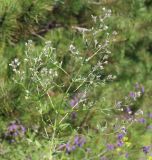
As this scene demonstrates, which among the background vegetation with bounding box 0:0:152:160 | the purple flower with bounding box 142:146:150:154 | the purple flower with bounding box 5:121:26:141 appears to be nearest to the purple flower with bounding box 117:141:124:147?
the background vegetation with bounding box 0:0:152:160

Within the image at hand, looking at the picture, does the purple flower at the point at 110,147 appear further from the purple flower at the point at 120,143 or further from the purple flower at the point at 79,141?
the purple flower at the point at 79,141

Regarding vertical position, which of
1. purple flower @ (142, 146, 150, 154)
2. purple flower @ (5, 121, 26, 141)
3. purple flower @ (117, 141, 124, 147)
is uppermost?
purple flower @ (5, 121, 26, 141)

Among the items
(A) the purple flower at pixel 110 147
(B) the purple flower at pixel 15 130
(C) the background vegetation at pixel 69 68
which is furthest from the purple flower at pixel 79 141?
(B) the purple flower at pixel 15 130

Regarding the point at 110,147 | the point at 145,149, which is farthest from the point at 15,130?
the point at 145,149

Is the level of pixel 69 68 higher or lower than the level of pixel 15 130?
higher

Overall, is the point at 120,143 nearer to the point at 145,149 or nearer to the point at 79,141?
the point at 145,149

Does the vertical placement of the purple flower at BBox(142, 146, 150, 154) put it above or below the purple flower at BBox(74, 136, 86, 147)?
below

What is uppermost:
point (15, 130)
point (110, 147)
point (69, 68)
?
point (69, 68)

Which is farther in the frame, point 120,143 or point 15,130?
point 120,143

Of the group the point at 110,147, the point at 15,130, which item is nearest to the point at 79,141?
the point at 110,147

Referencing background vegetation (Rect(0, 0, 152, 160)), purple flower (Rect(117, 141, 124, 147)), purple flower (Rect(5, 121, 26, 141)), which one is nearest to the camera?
background vegetation (Rect(0, 0, 152, 160))

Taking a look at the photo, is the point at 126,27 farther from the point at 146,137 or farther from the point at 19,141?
the point at 19,141

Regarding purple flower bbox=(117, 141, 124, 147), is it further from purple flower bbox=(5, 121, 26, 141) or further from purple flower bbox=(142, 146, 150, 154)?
purple flower bbox=(5, 121, 26, 141)
